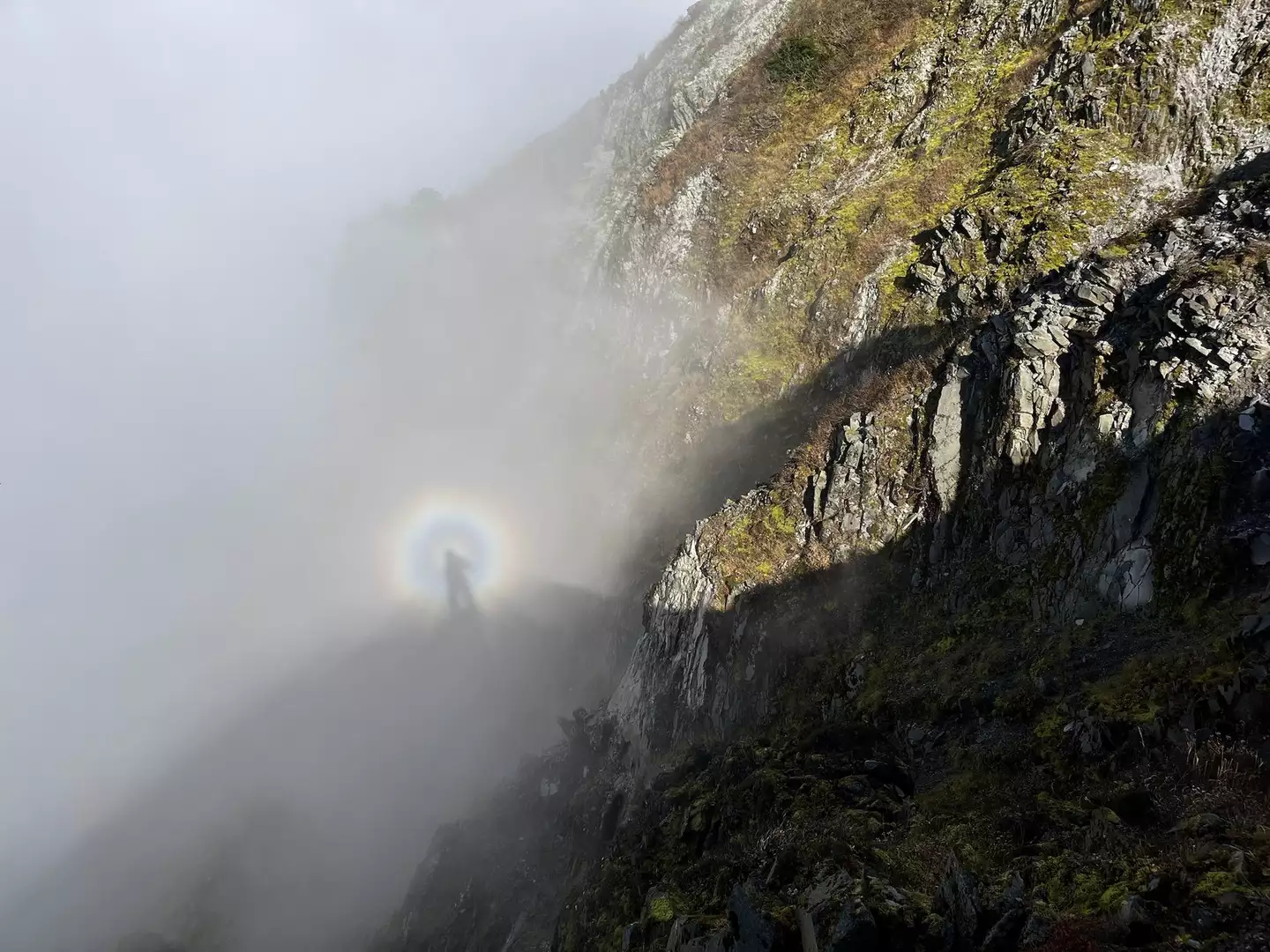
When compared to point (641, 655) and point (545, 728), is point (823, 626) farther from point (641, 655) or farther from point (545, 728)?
point (545, 728)

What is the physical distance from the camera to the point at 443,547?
189ft

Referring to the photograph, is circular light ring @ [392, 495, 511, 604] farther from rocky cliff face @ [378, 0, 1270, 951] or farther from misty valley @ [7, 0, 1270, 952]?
rocky cliff face @ [378, 0, 1270, 951]

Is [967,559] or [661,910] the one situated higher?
[967,559]

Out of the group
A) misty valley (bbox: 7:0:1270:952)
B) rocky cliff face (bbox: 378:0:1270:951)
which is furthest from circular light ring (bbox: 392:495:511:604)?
rocky cliff face (bbox: 378:0:1270:951)

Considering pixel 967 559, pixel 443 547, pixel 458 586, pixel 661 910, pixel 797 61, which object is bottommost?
pixel 661 910

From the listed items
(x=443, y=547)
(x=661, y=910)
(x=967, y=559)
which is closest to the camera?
(x=661, y=910)

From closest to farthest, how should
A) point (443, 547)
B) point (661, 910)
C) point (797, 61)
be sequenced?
point (661, 910) → point (797, 61) → point (443, 547)

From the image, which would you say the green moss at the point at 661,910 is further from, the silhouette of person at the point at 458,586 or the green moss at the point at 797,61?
the silhouette of person at the point at 458,586

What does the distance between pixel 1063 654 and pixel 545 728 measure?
31.2m

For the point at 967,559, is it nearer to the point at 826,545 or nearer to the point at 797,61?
the point at 826,545

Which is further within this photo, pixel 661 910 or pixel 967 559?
pixel 967 559

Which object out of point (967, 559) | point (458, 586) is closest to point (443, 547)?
point (458, 586)

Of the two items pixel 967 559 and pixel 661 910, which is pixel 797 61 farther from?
pixel 661 910

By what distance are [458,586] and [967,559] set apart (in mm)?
44306
